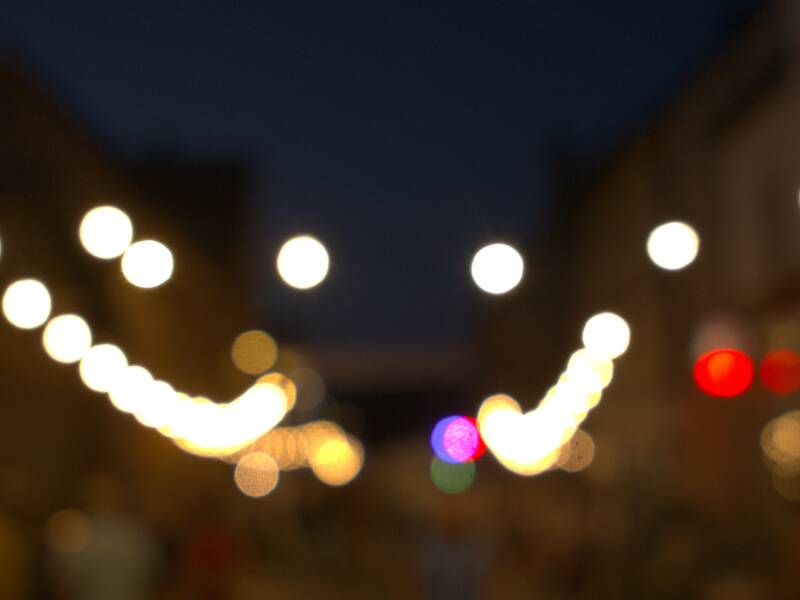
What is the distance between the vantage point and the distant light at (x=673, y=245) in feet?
32.2

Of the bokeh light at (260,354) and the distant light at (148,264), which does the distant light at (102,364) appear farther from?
the bokeh light at (260,354)

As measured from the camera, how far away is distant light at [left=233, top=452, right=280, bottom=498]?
25095 millimetres

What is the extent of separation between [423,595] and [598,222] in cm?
2105

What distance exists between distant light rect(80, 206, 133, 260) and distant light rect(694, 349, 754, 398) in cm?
850

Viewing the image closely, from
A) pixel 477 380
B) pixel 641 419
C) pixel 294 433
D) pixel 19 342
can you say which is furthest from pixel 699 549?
pixel 477 380

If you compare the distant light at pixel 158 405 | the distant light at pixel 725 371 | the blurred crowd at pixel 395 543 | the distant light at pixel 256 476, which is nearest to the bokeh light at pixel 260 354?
the distant light at pixel 256 476

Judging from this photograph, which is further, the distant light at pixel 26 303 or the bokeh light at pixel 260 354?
the bokeh light at pixel 260 354

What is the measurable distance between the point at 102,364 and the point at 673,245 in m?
7.27

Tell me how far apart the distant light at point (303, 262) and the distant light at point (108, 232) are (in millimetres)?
1028

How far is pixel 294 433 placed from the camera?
4753cm

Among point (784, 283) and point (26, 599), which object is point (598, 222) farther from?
point (26, 599)

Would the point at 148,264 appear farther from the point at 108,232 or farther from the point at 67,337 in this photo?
the point at 67,337

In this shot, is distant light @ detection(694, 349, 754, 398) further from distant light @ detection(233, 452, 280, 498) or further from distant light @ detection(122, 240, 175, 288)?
distant light @ detection(122, 240, 175, 288)

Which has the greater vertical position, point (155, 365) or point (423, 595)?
point (155, 365)
